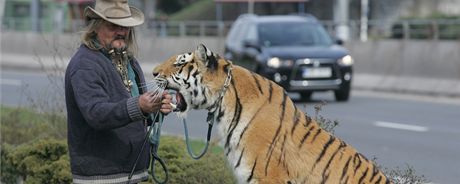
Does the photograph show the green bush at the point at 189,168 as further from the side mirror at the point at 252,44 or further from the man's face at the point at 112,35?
the side mirror at the point at 252,44

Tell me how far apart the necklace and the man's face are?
4 centimetres

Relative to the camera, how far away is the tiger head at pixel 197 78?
538 cm

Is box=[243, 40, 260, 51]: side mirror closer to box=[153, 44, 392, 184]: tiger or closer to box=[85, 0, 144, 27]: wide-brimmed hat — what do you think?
box=[85, 0, 144, 27]: wide-brimmed hat

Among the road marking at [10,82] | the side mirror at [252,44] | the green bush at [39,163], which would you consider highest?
the green bush at [39,163]

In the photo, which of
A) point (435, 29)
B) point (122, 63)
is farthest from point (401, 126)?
point (122, 63)

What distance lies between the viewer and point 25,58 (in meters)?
36.9

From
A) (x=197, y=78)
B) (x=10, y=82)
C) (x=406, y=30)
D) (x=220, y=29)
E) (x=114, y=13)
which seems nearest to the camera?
(x=197, y=78)

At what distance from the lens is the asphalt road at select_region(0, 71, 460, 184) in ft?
39.1

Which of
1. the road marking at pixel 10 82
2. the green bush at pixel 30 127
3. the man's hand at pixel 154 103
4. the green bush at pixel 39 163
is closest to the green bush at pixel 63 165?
the green bush at pixel 39 163

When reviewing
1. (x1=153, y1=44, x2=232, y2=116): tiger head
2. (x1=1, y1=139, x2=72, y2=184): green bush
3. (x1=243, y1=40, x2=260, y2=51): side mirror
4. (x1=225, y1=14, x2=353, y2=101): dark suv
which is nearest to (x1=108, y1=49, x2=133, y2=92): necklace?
(x1=153, y1=44, x2=232, y2=116): tiger head

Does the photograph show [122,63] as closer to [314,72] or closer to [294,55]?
[294,55]

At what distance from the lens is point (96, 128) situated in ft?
17.8

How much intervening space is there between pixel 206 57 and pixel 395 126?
11410 mm

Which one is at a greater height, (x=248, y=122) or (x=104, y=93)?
(x=104, y=93)
